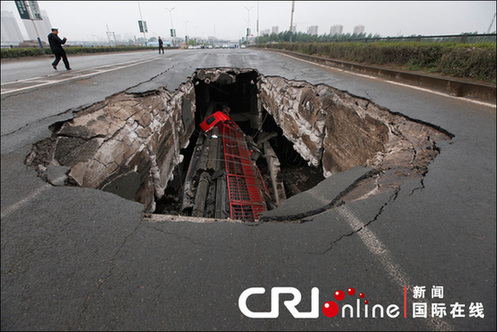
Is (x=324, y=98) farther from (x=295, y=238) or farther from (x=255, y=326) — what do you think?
(x=255, y=326)

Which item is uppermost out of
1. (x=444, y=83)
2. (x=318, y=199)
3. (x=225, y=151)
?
(x=444, y=83)

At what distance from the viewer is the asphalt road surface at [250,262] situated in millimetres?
1275

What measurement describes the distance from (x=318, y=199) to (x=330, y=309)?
53.6 inches

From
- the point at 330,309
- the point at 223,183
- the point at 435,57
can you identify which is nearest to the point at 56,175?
the point at 330,309

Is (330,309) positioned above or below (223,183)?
above

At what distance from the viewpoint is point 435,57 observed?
6.47 meters

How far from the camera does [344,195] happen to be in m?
2.62

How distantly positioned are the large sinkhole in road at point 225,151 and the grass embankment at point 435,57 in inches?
112

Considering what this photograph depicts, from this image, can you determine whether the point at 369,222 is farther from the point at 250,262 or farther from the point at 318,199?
the point at 250,262

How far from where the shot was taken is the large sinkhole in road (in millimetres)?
2982

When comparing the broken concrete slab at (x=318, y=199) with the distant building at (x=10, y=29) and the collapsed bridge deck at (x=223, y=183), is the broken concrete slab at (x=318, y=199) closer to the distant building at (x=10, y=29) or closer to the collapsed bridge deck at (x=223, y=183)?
the collapsed bridge deck at (x=223, y=183)

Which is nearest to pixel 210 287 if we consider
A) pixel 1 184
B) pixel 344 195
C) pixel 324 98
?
pixel 344 195

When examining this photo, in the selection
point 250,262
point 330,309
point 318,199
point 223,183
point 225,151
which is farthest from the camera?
point 225,151

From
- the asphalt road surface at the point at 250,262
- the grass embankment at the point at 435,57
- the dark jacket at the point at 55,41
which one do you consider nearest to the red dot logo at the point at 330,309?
the asphalt road surface at the point at 250,262
